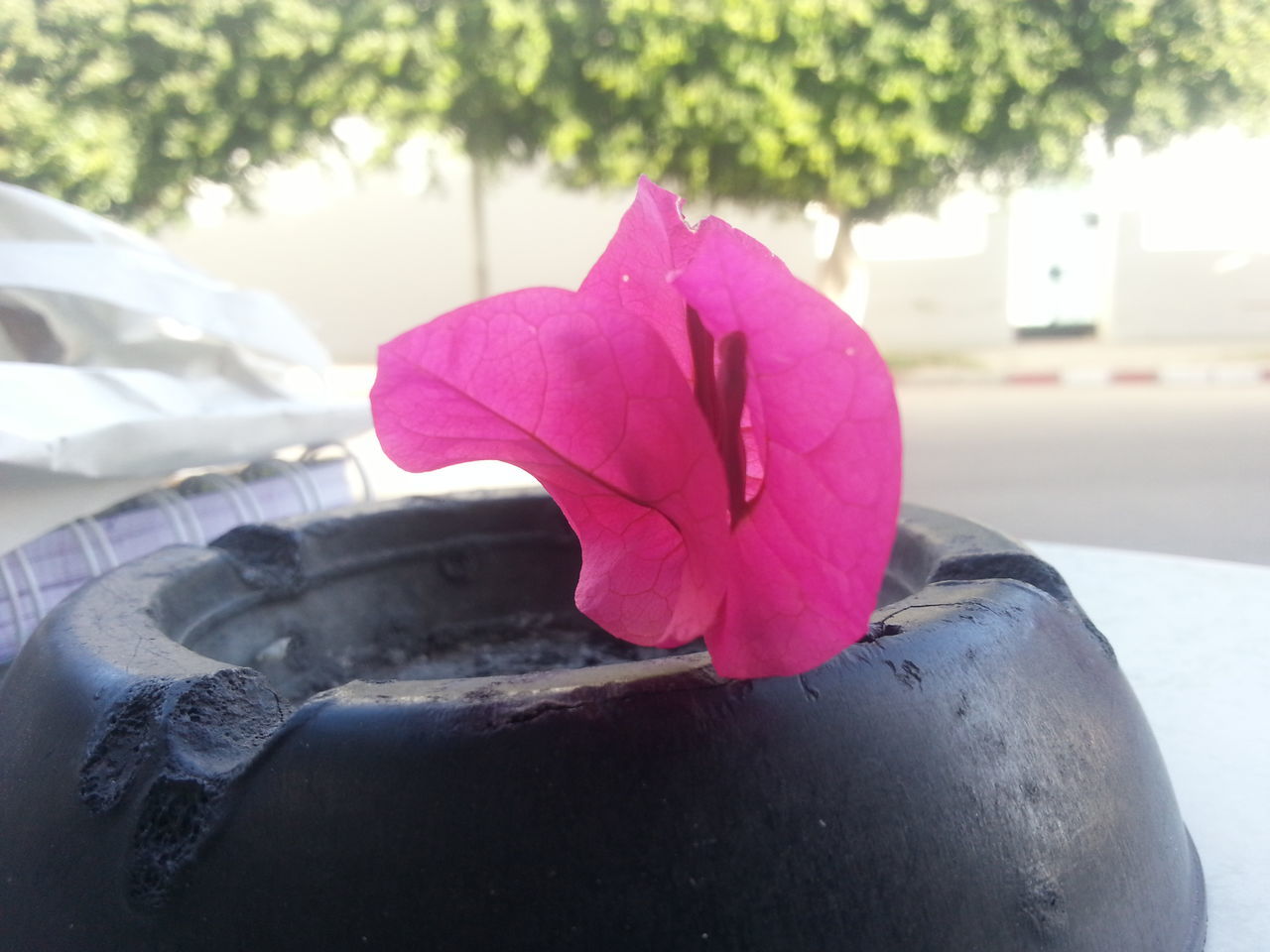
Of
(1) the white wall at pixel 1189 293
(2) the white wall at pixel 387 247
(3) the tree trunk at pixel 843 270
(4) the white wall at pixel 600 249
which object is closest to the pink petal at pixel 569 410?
(3) the tree trunk at pixel 843 270

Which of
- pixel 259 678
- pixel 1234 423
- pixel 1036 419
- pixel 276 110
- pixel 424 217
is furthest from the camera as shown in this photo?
pixel 424 217

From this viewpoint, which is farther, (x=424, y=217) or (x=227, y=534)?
(x=424, y=217)

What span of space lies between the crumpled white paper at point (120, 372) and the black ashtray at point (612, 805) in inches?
25.0

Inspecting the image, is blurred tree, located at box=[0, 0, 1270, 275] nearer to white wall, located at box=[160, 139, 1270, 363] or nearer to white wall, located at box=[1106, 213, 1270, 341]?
white wall, located at box=[160, 139, 1270, 363]

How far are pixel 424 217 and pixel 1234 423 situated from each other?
8882 mm

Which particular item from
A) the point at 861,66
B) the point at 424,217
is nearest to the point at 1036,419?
the point at 861,66

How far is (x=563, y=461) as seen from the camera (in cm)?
62

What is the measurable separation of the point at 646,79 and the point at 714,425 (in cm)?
698

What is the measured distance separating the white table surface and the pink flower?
0.52m

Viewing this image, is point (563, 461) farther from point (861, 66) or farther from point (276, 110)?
point (276, 110)

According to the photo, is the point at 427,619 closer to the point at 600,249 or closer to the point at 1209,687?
the point at 1209,687

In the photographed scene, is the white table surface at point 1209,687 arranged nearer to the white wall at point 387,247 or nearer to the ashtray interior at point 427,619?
the ashtray interior at point 427,619

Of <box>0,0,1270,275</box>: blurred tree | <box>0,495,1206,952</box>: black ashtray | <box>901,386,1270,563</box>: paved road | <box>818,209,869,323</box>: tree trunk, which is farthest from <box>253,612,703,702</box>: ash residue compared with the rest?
<box>818,209,869,323</box>: tree trunk

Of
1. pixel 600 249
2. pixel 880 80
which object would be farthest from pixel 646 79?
pixel 600 249
